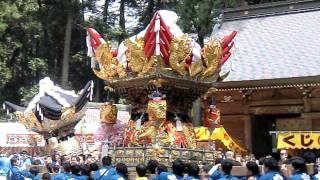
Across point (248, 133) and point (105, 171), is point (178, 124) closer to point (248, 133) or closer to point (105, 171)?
point (105, 171)

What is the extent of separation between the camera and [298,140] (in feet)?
49.3

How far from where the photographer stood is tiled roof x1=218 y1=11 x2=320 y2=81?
16.7 meters

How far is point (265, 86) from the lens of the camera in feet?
52.4

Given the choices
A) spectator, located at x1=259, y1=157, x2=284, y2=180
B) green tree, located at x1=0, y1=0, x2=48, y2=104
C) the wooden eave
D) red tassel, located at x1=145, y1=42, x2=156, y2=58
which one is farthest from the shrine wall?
green tree, located at x1=0, y1=0, x2=48, y2=104

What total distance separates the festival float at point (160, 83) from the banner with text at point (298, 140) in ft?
12.2

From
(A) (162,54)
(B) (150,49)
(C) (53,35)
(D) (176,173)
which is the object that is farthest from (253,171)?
(C) (53,35)

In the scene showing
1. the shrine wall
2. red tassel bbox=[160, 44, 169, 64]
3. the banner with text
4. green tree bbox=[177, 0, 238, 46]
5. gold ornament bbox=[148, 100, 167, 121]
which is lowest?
the banner with text

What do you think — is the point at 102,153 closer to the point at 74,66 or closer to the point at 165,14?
the point at 165,14

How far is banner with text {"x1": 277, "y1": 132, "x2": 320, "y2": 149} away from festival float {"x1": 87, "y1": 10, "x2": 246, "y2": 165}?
373cm

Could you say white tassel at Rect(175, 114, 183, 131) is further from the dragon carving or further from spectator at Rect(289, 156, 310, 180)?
spectator at Rect(289, 156, 310, 180)

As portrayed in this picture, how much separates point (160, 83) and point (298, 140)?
580cm

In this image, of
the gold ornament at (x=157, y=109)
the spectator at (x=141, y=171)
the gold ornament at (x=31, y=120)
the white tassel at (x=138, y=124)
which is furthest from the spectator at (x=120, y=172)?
the gold ornament at (x=31, y=120)

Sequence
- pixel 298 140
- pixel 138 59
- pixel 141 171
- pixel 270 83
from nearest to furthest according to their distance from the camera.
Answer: pixel 141 171 → pixel 138 59 → pixel 298 140 → pixel 270 83

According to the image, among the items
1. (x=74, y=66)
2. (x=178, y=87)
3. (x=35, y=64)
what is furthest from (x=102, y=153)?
(x=74, y=66)
